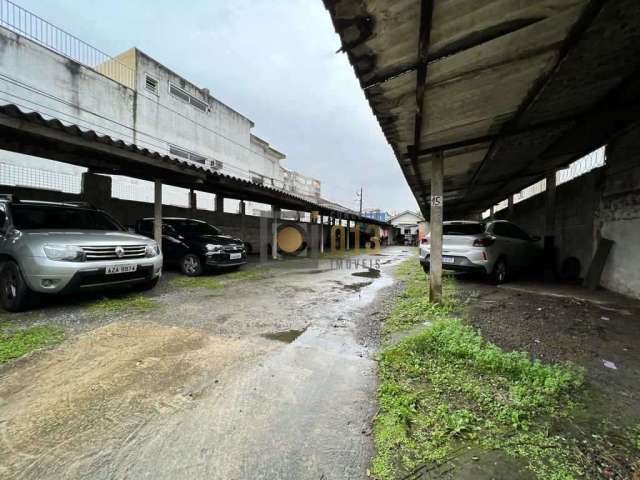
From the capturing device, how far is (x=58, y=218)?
465cm

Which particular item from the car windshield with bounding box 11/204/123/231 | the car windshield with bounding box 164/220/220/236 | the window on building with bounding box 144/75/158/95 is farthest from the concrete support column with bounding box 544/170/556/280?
the window on building with bounding box 144/75/158/95

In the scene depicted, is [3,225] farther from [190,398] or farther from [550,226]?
[550,226]

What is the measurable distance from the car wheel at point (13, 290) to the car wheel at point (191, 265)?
335 centimetres

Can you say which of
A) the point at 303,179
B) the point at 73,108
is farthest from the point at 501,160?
the point at 303,179

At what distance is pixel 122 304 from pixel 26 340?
143 centimetres

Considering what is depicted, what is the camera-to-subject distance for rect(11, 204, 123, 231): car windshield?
4.26 m

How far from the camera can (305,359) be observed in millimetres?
2719

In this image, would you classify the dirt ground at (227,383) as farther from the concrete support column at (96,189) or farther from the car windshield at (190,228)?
the concrete support column at (96,189)

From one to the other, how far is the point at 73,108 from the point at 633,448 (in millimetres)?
14096

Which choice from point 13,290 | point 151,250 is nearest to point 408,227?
point 151,250

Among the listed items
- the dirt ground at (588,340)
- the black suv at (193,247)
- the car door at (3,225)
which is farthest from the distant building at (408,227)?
the car door at (3,225)

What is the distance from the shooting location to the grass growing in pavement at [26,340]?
2.66 metres

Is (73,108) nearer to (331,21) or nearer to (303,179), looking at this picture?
(331,21)

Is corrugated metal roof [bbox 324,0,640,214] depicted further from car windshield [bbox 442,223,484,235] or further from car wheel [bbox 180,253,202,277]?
car wheel [bbox 180,253,202,277]
